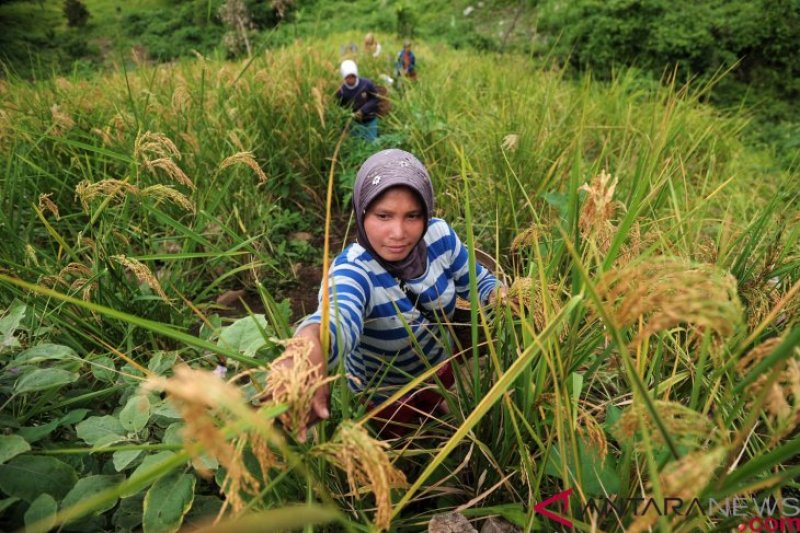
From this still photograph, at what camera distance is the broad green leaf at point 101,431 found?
0.74 meters

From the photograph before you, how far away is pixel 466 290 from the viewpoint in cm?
148

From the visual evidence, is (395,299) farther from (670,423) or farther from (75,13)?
(75,13)

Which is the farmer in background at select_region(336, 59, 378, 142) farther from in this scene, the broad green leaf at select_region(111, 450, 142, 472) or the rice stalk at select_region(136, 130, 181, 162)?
the broad green leaf at select_region(111, 450, 142, 472)

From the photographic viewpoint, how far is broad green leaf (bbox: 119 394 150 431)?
77 centimetres

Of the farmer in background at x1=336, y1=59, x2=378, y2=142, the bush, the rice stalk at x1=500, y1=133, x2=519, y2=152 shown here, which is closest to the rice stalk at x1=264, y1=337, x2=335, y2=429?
the rice stalk at x1=500, y1=133, x2=519, y2=152

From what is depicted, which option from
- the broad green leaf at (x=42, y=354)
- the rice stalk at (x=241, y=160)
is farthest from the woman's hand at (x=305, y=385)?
the rice stalk at (x=241, y=160)

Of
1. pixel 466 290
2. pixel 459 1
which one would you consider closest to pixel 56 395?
pixel 466 290

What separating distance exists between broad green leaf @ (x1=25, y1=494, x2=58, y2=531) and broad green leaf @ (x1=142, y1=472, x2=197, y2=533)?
132 mm

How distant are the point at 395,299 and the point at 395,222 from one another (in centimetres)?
23

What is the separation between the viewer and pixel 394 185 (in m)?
1.11

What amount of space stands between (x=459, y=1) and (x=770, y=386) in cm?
1688

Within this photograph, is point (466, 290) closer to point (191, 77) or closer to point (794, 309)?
point (794, 309)

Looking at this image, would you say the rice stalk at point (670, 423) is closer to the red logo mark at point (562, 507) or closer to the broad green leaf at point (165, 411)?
the red logo mark at point (562, 507)

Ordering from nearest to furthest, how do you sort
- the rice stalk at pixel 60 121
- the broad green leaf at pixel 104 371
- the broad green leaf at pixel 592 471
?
the broad green leaf at pixel 592 471 < the broad green leaf at pixel 104 371 < the rice stalk at pixel 60 121
